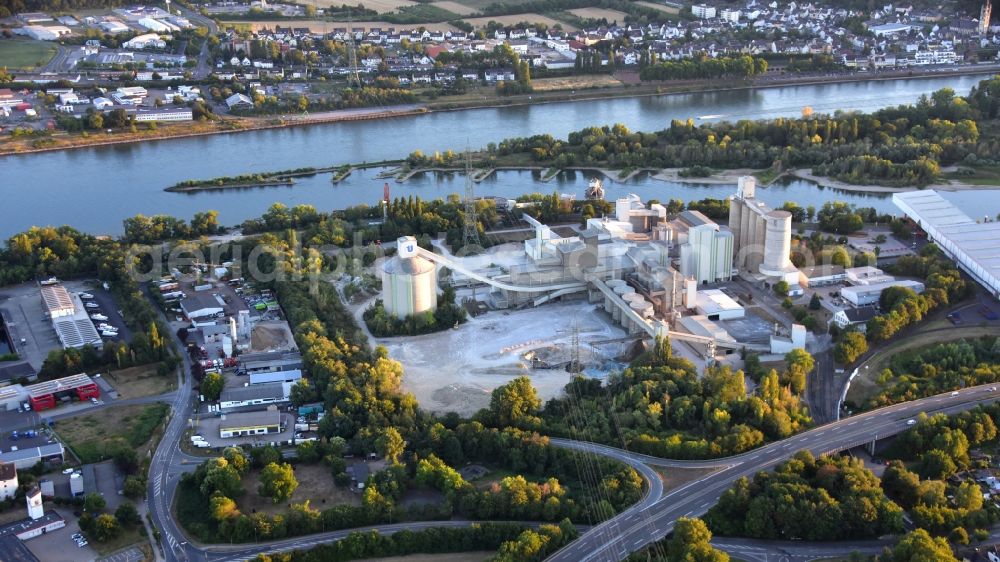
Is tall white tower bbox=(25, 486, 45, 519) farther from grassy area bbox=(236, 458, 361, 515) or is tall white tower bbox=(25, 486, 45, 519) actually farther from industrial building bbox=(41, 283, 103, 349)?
industrial building bbox=(41, 283, 103, 349)

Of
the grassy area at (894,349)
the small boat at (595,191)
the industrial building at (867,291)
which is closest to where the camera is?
the grassy area at (894,349)

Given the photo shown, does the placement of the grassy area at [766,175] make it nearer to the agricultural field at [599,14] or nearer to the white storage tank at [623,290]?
the white storage tank at [623,290]

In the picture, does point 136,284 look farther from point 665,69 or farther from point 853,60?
point 853,60

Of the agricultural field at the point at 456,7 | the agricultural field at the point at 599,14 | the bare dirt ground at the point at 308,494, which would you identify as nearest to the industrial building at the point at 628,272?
the bare dirt ground at the point at 308,494

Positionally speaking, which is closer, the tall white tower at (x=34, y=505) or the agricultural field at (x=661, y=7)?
the tall white tower at (x=34, y=505)

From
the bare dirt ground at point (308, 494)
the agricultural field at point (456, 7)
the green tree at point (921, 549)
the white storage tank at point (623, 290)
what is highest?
the agricultural field at point (456, 7)

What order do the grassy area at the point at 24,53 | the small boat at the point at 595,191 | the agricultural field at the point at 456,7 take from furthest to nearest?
the agricultural field at the point at 456,7
the grassy area at the point at 24,53
the small boat at the point at 595,191

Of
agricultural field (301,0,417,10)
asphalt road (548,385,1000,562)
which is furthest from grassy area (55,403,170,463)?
agricultural field (301,0,417,10)

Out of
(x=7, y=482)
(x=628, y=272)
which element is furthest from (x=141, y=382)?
(x=628, y=272)
